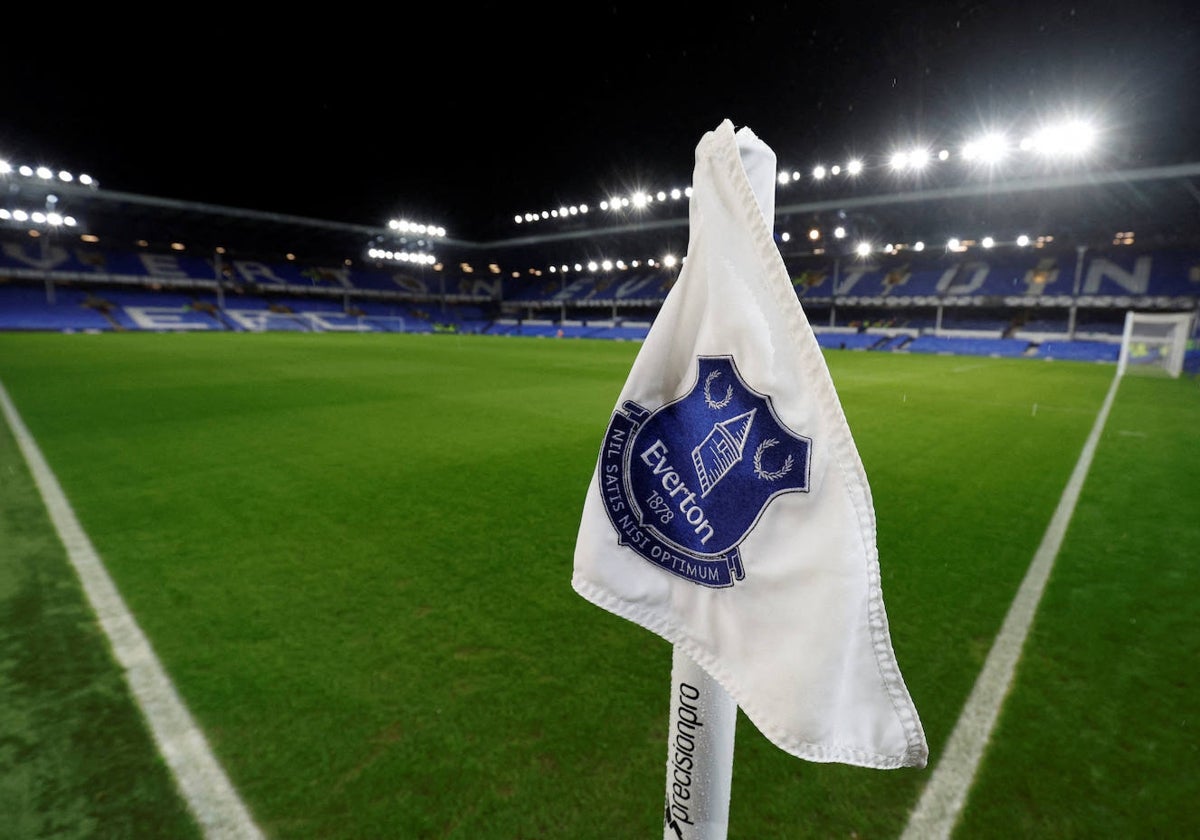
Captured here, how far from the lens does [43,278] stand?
41.9 metres

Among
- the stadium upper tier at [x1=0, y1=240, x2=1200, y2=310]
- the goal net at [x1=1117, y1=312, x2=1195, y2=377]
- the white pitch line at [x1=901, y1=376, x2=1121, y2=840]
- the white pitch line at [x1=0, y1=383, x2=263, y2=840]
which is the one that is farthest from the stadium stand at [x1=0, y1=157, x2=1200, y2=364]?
the white pitch line at [x1=0, y1=383, x2=263, y2=840]

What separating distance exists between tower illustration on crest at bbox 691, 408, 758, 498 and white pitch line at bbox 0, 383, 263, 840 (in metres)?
1.97

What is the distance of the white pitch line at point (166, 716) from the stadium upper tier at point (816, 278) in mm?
38355

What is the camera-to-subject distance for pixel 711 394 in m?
0.88

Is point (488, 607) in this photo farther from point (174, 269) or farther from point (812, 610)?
point (174, 269)

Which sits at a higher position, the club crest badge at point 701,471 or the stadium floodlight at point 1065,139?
the stadium floodlight at point 1065,139

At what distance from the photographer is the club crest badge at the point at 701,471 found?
822mm

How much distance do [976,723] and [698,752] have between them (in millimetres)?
2034

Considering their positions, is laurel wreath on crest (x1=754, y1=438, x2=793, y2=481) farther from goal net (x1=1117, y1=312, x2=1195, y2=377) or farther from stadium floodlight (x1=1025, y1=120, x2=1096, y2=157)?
stadium floodlight (x1=1025, y1=120, x2=1096, y2=157)

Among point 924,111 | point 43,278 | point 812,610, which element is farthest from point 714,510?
point 43,278

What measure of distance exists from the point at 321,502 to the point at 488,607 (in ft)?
8.07

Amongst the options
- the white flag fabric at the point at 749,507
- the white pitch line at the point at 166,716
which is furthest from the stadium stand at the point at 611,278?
the white flag fabric at the point at 749,507

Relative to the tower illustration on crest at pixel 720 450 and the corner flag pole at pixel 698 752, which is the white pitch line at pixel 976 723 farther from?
the tower illustration on crest at pixel 720 450

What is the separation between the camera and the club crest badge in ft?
2.70
